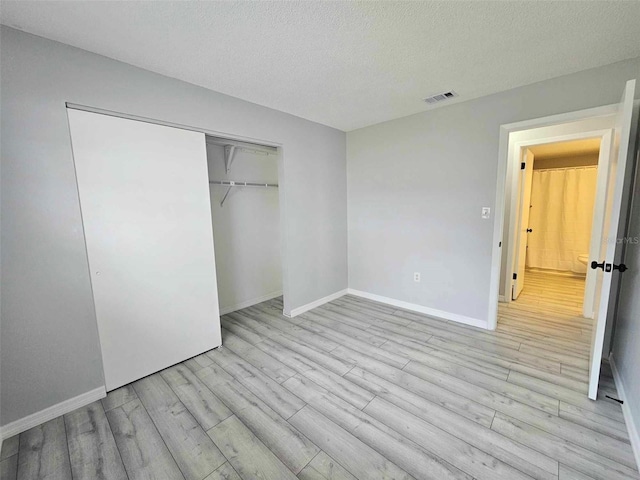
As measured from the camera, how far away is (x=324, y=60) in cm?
197

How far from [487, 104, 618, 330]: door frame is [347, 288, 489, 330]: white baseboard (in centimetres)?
14

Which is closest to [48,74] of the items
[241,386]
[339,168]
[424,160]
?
[241,386]

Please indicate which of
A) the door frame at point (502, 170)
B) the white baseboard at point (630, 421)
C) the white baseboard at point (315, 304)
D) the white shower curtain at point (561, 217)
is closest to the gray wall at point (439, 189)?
the door frame at point (502, 170)

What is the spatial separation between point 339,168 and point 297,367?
271 centimetres

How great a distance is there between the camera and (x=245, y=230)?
3.65m

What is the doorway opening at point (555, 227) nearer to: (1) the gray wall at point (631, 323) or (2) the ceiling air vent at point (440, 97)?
(1) the gray wall at point (631, 323)

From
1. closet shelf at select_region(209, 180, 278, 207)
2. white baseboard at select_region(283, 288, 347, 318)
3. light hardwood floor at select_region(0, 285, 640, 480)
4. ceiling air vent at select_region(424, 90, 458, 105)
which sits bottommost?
light hardwood floor at select_region(0, 285, 640, 480)

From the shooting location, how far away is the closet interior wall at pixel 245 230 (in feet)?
11.0

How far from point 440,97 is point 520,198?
1928mm

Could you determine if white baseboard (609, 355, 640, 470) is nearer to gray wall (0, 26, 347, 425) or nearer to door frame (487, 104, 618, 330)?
door frame (487, 104, 618, 330)

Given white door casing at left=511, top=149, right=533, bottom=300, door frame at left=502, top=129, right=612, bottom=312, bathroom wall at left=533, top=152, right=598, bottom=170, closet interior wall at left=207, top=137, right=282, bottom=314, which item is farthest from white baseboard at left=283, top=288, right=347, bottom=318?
bathroom wall at left=533, top=152, right=598, bottom=170

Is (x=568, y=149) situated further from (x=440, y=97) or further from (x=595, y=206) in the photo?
(x=440, y=97)

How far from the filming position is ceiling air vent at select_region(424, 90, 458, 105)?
2.58 metres

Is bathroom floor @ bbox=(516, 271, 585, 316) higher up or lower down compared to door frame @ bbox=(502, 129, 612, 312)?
lower down
